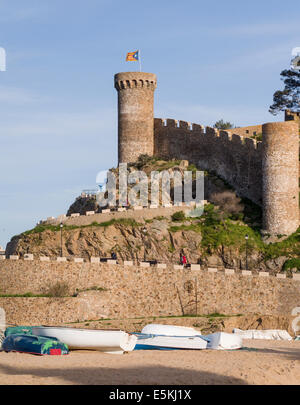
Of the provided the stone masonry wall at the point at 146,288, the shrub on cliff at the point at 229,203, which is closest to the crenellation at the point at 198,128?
the shrub on cliff at the point at 229,203

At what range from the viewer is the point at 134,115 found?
59.7 meters

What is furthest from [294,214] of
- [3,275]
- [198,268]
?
[3,275]

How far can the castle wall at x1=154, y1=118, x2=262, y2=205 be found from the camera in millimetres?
52750

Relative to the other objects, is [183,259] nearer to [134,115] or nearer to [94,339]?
[134,115]

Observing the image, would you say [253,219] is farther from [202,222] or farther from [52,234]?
[52,234]

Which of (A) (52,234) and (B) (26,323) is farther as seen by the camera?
(A) (52,234)

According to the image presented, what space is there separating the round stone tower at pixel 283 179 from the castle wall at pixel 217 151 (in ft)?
11.1

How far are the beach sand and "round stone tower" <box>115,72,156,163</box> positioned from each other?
31.9m

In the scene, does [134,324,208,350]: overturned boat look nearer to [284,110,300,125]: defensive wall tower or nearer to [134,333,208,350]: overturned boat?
[134,333,208,350]: overturned boat

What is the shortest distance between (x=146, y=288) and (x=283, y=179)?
37.8 ft

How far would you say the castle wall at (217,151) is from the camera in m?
52.8

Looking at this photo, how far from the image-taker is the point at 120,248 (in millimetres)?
47625

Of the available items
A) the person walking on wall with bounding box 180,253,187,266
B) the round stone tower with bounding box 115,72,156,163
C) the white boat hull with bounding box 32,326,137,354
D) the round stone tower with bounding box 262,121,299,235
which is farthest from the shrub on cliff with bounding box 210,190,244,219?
the white boat hull with bounding box 32,326,137,354
